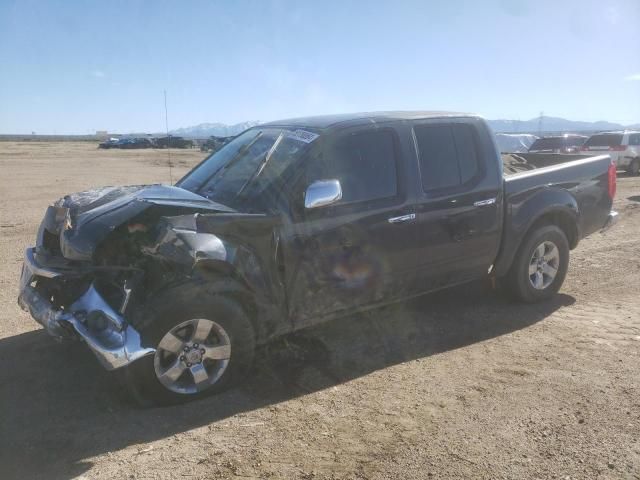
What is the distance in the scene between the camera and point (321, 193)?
3.88 meters

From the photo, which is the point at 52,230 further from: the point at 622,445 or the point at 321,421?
the point at 622,445

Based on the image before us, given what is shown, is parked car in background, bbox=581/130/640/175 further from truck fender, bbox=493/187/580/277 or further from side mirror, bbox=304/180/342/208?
side mirror, bbox=304/180/342/208

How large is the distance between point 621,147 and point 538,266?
18.0m

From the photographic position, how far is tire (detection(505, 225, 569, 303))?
→ 17.9 ft

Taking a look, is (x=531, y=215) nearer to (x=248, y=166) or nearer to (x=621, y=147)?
(x=248, y=166)

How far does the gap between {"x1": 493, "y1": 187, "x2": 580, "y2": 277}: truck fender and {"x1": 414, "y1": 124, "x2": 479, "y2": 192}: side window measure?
0.63m

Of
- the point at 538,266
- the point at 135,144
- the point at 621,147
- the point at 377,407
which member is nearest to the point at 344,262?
the point at 377,407

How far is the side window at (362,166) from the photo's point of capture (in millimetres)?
4211

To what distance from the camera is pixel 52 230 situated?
13.4 feet

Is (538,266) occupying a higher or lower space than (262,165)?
lower

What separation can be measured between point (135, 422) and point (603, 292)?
5059mm

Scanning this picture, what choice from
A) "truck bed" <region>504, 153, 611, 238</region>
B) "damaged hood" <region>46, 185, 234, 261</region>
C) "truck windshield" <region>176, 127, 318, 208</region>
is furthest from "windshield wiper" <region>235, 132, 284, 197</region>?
"truck bed" <region>504, 153, 611, 238</region>

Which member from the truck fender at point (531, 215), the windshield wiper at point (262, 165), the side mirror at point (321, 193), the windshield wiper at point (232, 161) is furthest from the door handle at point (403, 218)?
the windshield wiper at point (232, 161)

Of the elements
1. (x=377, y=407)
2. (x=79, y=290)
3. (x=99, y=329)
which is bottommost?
(x=377, y=407)
